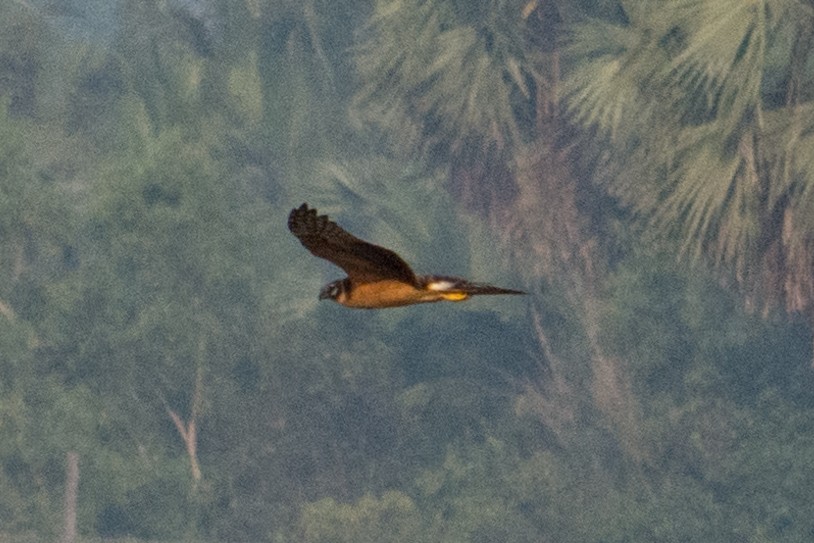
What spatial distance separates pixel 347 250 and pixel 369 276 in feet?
0.18

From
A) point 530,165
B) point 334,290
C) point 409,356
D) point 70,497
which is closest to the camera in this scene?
point 334,290

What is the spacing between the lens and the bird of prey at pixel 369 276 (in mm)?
2652

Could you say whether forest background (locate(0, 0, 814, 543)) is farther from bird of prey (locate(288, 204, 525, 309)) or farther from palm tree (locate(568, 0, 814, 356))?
bird of prey (locate(288, 204, 525, 309))

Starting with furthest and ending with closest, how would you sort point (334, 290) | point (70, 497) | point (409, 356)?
point (70, 497) < point (409, 356) < point (334, 290)

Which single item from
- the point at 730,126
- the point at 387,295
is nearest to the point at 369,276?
the point at 387,295

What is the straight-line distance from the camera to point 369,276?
2.77 meters

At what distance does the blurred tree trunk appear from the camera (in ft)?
59.6

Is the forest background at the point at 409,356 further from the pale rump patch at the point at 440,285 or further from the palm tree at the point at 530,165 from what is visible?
the pale rump patch at the point at 440,285

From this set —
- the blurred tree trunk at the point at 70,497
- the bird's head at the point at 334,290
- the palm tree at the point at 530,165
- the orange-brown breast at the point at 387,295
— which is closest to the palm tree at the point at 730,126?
the palm tree at the point at 530,165

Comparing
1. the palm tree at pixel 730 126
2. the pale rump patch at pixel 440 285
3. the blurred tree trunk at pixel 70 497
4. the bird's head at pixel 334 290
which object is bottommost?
the pale rump patch at pixel 440 285

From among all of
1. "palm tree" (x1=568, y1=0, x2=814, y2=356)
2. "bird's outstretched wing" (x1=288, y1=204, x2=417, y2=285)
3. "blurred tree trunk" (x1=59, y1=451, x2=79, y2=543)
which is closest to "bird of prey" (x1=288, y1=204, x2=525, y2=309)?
"bird's outstretched wing" (x1=288, y1=204, x2=417, y2=285)

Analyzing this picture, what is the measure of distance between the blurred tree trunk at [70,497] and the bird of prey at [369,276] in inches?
615

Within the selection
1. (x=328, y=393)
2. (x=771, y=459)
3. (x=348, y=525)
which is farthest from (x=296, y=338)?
(x=771, y=459)

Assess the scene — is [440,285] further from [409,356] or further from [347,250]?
[409,356]
